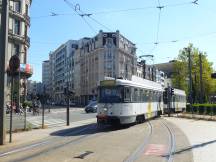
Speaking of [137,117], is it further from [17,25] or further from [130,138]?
[17,25]

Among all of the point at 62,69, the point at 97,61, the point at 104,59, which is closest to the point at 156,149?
the point at 104,59

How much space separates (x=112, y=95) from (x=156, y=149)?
316 inches

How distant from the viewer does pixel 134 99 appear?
2209 cm

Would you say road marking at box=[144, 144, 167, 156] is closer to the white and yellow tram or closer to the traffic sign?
the traffic sign

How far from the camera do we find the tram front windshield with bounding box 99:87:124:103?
20344 millimetres

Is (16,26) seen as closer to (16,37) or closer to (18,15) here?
(18,15)

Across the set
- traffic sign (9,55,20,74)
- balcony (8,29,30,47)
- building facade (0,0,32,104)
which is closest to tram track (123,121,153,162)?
traffic sign (9,55,20,74)

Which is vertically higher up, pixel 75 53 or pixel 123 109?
pixel 75 53

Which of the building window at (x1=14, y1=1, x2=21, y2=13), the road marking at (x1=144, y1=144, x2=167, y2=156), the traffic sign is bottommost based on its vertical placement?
the road marking at (x1=144, y1=144, x2=167, y2=156)

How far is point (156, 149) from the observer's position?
1278 centimetres

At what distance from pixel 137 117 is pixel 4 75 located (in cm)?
1170

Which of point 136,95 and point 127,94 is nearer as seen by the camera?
point 127,94

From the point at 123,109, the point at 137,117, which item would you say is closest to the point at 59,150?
the point at 123,109

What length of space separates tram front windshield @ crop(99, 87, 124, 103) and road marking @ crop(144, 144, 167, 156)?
6.80 meters
